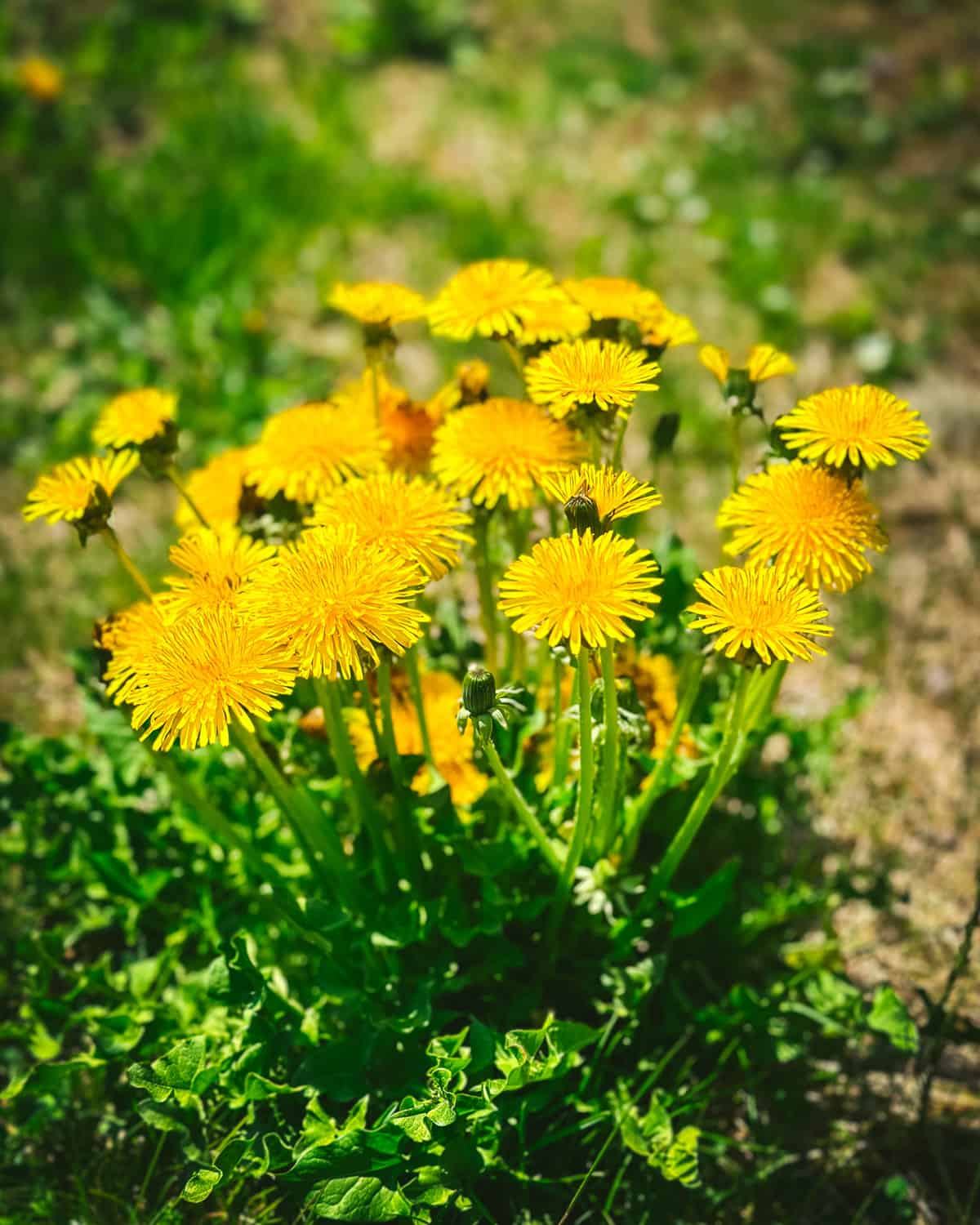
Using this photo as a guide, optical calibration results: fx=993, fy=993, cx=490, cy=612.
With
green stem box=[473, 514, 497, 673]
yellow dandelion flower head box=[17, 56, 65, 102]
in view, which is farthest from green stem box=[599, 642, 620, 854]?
yellow dandelion flower head box=[17, 56, 65, 102]

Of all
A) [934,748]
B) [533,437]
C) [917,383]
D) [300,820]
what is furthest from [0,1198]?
[917,383]

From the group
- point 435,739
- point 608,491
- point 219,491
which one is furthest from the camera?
point 219,491

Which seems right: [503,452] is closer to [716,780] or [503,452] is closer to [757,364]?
[757,364]

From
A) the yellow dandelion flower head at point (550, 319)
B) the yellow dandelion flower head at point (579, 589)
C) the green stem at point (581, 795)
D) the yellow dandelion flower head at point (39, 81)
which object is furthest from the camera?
the yellow dandelion flower head at point (39, 81)

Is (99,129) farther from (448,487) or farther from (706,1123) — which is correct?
(706,1123)

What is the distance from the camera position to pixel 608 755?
143 cm

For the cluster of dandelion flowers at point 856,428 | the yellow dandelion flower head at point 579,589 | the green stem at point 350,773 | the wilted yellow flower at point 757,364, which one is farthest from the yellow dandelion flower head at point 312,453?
the cluster of dandelion flowers at point 856,428

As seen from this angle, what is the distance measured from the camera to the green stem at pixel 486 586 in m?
1.60

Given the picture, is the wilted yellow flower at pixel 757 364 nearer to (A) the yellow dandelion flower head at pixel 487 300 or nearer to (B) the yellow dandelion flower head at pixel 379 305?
(A) the yellow dandelion flower head at pixel 487 300

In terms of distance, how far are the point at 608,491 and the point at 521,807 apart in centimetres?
49

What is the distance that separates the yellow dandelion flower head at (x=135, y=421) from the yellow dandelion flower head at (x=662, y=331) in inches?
31.9

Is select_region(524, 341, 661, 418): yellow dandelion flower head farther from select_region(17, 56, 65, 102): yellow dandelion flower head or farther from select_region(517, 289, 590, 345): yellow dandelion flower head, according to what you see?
select_region(17, 56, 65, 102): yellow dandelion flower head

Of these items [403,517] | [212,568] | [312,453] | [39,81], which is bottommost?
[212,568]

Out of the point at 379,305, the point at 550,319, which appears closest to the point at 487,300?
the point at 550,319
